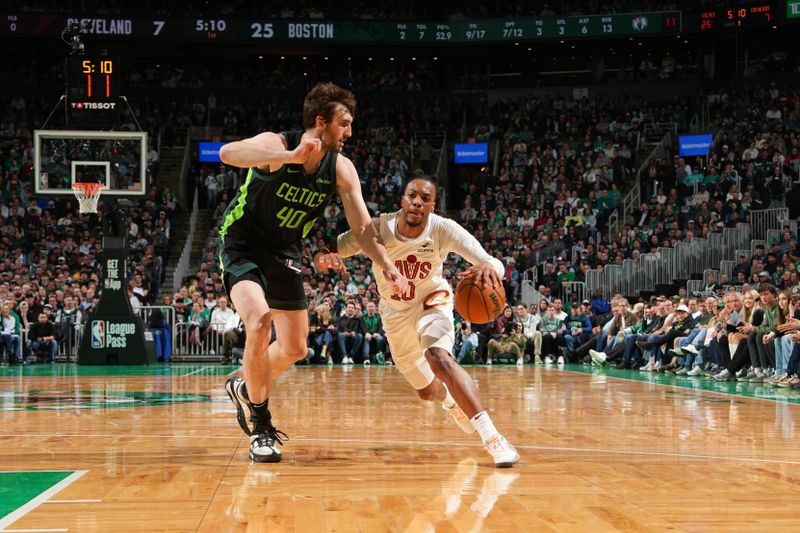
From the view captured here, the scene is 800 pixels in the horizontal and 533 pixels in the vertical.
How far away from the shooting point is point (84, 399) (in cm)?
1101

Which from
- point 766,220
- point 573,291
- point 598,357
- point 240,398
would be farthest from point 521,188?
point 240,398

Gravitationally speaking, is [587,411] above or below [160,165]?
below

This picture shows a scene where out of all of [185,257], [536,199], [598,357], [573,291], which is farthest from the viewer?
[536,199]

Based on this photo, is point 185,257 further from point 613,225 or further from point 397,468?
point 397,468

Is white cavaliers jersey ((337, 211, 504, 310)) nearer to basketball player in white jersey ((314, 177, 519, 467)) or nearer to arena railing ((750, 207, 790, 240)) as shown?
basketball player in white jersey ((314, 177, 519, 467))

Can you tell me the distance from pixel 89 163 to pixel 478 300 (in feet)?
49.1

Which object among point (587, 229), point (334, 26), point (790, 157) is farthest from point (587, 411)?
point (334, 26)

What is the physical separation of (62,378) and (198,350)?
21.8ft

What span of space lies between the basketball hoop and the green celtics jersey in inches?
536

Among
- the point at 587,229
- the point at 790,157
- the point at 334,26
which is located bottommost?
the point at 587,229

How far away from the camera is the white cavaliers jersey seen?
682 cm

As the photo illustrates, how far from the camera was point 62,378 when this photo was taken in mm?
15414

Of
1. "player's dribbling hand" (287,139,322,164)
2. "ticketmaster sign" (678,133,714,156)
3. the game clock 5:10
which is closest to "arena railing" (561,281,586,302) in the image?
"ticketmaster sign" (678,133,714,156)

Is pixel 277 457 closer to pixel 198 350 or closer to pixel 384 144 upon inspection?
pixel 198 350
